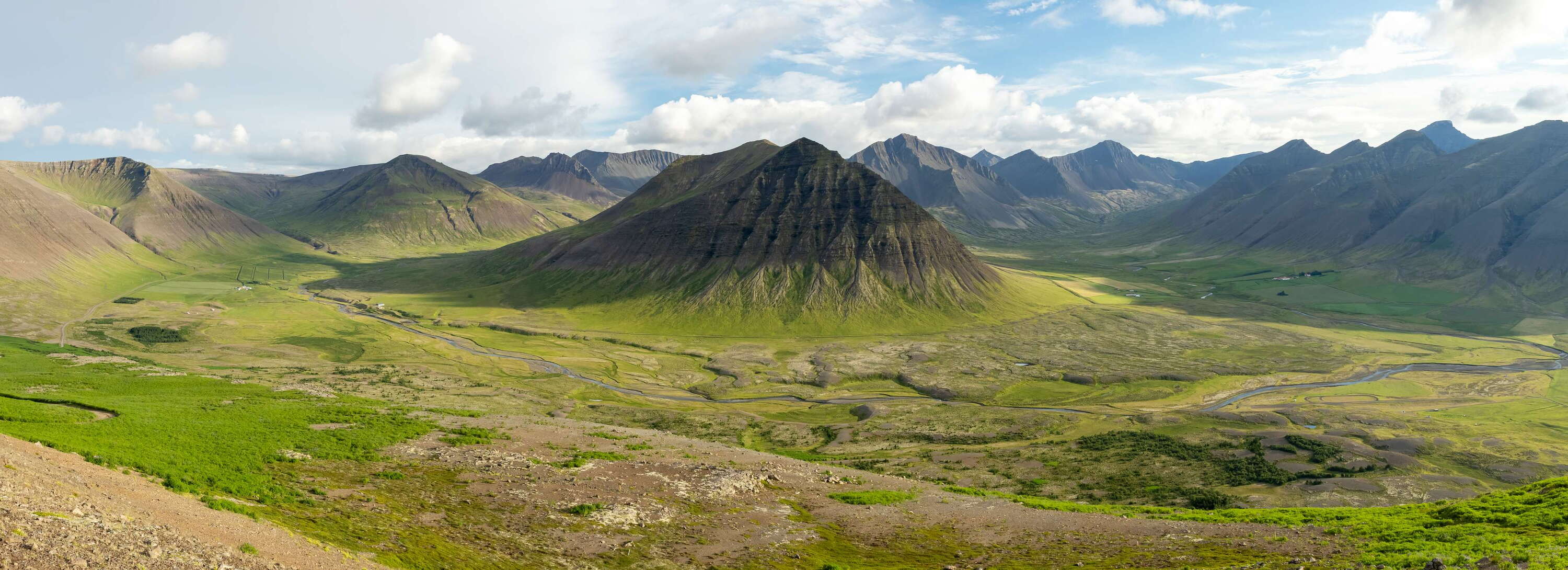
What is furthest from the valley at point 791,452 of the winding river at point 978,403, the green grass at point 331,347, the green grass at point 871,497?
the green grass at point 331,347

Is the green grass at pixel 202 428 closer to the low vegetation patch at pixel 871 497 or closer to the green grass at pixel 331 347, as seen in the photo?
the low vegetation patch at pixel 871 497

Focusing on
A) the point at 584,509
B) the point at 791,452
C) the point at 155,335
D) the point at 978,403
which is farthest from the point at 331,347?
the point at 584,509

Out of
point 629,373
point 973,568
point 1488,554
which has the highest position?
point 1488,554

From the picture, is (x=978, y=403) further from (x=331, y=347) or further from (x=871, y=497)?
(x=331, y=347)

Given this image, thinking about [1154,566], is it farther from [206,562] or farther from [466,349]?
[466,349]

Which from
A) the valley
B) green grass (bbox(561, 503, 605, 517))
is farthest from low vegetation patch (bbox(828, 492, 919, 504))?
green grass (bbox(561, 503, 605, 517))

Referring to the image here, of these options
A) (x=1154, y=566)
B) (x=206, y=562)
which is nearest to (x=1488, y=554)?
(x=1154, y=566)

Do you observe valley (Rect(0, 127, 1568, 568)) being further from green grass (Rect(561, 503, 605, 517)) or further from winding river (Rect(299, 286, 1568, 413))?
winding river (Rect(299, 286, 1568, 413))

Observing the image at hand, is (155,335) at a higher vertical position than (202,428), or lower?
lower
